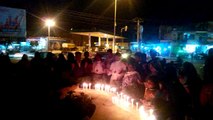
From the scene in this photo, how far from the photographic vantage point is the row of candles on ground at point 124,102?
18.9 ft

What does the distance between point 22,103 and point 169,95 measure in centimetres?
306

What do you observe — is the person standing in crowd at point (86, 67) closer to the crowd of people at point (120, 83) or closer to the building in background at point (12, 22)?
the crowd of people at point (120, 83)

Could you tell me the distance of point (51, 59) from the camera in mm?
10195

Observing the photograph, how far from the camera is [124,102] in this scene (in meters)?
6.98

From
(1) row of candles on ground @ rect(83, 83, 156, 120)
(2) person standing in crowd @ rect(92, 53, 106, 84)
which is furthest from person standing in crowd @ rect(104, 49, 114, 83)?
(1) row of candles on ground @ rect(83, 83, 156, 120)

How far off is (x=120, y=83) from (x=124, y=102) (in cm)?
198

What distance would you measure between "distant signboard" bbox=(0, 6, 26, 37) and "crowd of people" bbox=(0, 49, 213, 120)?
51.1ft

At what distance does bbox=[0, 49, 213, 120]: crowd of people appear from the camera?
5016 mm

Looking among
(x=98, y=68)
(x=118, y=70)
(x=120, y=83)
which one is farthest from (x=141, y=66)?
(x=98, y=68)

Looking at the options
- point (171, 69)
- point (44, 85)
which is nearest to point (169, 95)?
point (171, 69)

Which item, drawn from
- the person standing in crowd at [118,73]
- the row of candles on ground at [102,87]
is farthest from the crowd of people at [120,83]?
the row of candles on ground at [102,87]

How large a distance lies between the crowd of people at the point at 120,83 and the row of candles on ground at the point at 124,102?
0.69 ft

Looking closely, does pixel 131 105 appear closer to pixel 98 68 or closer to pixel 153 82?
pixel 153 82

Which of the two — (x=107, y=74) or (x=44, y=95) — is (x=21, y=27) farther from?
(x=44, y=95)
